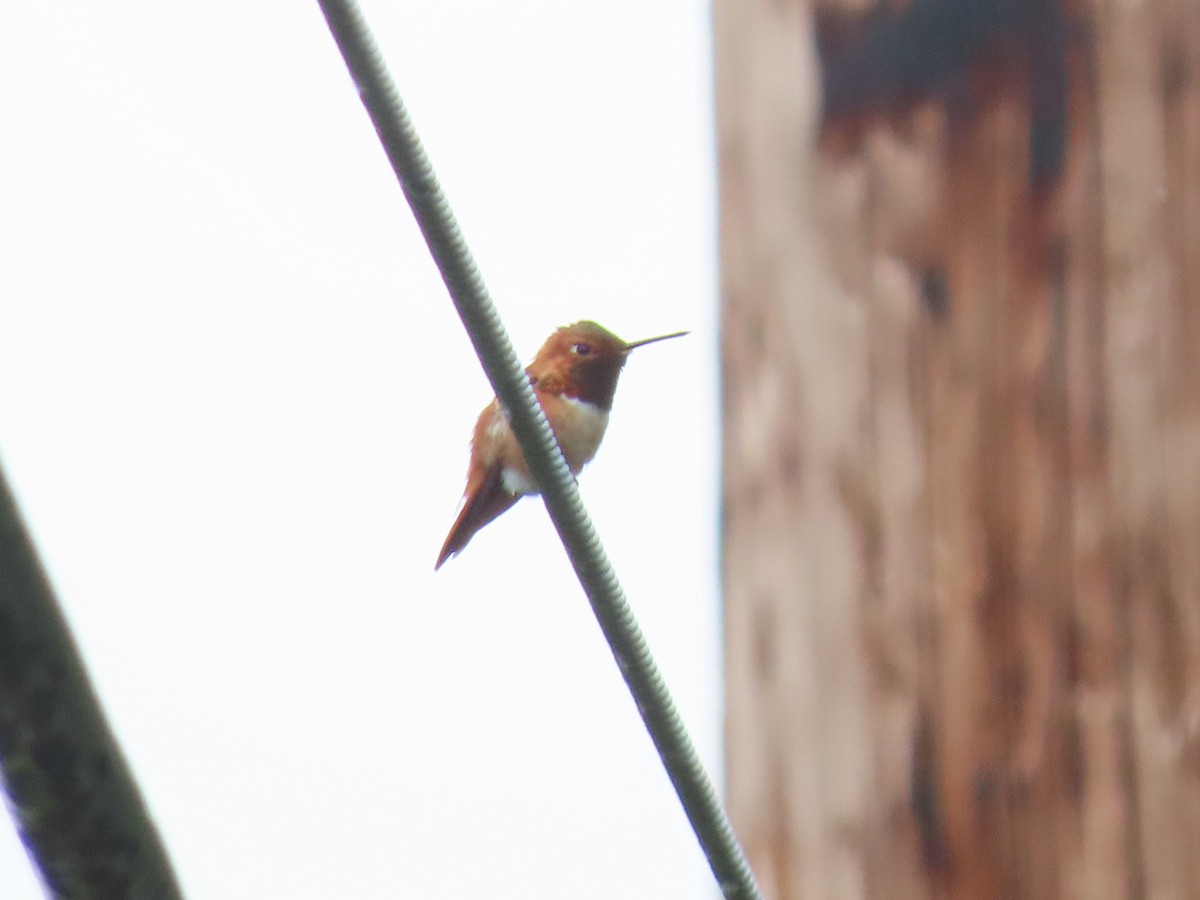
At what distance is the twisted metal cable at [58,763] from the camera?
90cm

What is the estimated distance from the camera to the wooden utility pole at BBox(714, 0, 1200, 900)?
159 cm

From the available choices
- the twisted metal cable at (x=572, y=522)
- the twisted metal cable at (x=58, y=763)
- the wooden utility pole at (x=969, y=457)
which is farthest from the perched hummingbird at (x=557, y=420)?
the twisted metal cable at (x=58, y=763)

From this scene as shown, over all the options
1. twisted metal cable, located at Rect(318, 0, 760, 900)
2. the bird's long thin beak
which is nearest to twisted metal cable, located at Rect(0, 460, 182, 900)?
twisted metal cable, located at Rect(318, 0, 760, 900)

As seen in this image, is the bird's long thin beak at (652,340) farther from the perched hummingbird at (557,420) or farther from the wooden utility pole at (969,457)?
the wooden utility pole at (969,457)

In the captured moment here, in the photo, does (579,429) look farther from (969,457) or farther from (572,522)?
(572,522)

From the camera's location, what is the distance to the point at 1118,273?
1.63 metres

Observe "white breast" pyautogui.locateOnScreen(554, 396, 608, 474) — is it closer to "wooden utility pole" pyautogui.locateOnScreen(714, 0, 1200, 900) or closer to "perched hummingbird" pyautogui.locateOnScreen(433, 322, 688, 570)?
"perched hummingbird" pyautogui.locateOnScreen(433, 322, 688, 570)

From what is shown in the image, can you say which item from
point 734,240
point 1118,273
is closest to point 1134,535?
point 1118,273

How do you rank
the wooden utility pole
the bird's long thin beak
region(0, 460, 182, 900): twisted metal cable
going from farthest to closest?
the bird's long thin beak, the wooden utility pole, region(0, 460, 182, 900): twisted metal cable

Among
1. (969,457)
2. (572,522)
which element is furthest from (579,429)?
(572,522)

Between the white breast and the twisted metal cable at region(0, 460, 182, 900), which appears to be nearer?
the twisted metal cable at region(0, 460, 182, 900)

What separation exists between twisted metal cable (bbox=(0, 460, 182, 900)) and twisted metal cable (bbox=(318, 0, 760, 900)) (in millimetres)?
547

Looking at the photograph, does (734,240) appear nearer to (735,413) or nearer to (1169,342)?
(735,413)

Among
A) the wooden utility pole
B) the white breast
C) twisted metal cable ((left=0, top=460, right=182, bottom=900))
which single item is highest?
twisted metal cable ((left=0, top=460, right=182, bottom=900))
